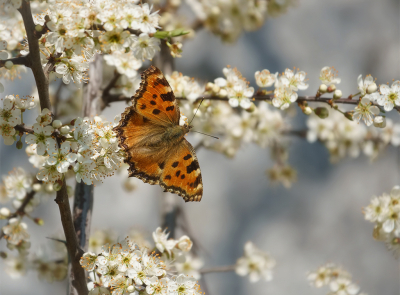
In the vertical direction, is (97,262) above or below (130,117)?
below

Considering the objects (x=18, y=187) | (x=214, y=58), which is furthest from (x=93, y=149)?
(x=214, y=58)

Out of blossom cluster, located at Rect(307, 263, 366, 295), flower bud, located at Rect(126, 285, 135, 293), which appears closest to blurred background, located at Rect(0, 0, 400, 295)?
blossom cluster, located at Rect(307, 263, 366, 295)

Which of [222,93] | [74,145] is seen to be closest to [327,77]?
[222,93]

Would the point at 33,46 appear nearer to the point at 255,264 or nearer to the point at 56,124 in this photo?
the point at 56,124

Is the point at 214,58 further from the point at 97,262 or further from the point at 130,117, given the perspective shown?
the point at 97,262

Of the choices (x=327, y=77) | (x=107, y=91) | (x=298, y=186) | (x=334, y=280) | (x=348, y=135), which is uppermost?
(x=298, y=186)
